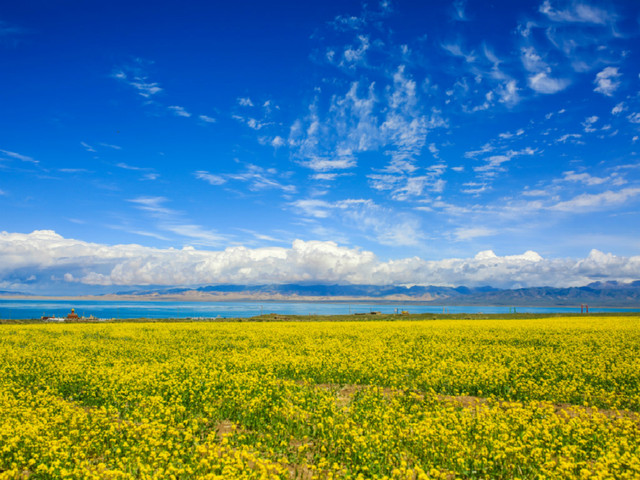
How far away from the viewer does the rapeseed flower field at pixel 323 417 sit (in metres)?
7.66

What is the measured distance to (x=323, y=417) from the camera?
10.0 m

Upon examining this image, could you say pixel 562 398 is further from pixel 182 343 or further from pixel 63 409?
pixel 182 343

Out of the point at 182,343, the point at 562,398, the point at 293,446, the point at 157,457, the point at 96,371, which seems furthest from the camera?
the point at 182,343

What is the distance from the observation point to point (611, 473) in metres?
7.09

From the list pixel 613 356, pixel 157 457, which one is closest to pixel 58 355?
pixel 157 457

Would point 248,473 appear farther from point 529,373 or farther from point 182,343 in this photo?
point 182,343

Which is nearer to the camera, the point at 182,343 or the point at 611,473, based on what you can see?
the point at 611,473

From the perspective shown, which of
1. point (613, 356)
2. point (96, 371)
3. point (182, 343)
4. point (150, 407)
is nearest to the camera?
point (150, 407)

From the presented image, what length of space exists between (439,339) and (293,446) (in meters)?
20.3

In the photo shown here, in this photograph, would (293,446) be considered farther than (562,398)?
No

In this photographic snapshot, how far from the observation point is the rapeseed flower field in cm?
766

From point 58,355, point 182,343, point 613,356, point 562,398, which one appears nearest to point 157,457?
point 562,398

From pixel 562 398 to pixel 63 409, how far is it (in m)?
15.3

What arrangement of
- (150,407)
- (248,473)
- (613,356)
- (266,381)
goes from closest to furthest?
(248,473) → (150,407) → (266,381) → (613,356)
